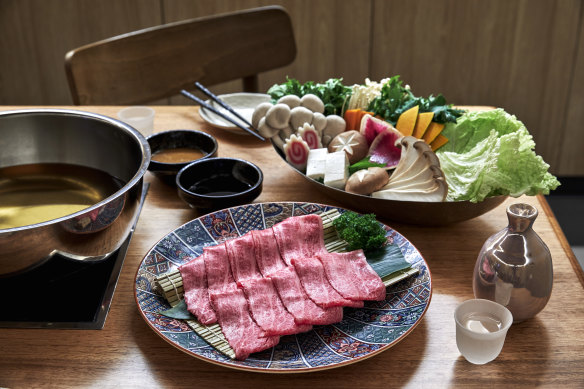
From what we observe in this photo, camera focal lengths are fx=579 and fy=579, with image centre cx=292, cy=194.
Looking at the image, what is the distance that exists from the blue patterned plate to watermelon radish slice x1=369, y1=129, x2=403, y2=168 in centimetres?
28

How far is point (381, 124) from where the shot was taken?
1444mm

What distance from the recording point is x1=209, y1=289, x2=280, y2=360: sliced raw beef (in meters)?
0.90

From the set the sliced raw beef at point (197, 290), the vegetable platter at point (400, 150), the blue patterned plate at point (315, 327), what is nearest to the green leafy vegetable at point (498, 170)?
the vegetable platter at point (400, 150)

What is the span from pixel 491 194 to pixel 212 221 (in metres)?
0.58

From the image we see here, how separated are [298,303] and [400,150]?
0.57 metres

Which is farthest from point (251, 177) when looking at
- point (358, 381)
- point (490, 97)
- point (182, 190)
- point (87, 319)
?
point (490, 97)

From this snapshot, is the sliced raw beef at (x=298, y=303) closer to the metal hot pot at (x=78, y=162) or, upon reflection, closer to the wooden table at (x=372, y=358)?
the wooden table at (x=372, y=358)

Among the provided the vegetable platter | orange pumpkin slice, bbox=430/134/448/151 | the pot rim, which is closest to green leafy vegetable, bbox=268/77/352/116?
the vegetable platter

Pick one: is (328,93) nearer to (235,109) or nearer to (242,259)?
(235,109)

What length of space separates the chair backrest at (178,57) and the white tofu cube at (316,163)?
3.12ft

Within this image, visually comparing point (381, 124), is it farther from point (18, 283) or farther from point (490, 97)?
point (490, 97)

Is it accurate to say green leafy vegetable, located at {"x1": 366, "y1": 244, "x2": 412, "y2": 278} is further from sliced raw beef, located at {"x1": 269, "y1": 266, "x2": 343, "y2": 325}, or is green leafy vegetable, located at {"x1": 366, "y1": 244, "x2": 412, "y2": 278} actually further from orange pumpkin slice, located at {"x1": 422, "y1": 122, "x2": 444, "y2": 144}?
orange pumpkin slice, located at {"x1": 422, "y1": 122, "x2": 444, "y2": 144}

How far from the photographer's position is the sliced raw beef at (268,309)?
36.5 inches

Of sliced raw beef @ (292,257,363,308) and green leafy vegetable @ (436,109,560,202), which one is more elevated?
green leafy vegetable @ (436,109,560,202)
